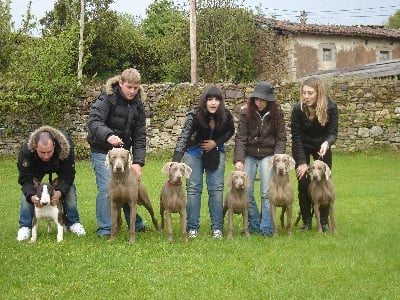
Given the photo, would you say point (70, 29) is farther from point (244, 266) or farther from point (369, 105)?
point (244, 266)

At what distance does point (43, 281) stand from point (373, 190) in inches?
363

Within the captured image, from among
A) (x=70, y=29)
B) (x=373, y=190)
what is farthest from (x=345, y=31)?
(x=373, y=190)

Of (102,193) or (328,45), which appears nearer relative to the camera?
(102,193)

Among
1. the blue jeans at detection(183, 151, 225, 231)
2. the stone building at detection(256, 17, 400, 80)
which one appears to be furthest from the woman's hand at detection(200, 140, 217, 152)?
the stone building at detection(256, 17, 400, 80)

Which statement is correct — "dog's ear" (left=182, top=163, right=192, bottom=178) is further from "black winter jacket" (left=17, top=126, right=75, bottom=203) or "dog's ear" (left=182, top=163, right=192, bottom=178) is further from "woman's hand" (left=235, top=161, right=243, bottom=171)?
"black winter jacket" (left=17, top=126, right=75, bottom=203)

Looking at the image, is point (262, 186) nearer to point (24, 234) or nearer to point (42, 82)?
point (24, 234)

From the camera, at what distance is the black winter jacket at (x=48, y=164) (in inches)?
308

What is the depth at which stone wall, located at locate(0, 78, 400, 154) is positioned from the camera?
20453 mm

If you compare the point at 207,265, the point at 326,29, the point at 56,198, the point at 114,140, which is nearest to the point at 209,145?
the point at 114,140

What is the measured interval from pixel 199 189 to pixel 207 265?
187 centimetres

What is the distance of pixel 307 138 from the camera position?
27.9ft

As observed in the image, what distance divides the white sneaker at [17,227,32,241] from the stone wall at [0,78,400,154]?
1290 centimetres

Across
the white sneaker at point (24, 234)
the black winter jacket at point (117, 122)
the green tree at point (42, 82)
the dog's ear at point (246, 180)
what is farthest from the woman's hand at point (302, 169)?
the green tree at point (42, 82)

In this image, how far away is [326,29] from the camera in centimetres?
3312
